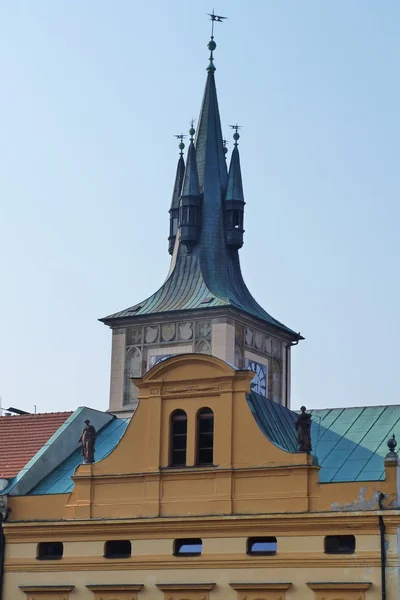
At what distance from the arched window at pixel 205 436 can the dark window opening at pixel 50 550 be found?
19.3 feet

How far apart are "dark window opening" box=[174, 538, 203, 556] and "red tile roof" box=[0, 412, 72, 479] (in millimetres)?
8388

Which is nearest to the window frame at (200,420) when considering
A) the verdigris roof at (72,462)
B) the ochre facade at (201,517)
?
the ochre facade at (201,517)

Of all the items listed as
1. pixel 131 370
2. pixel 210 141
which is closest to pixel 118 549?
pixel 131 370

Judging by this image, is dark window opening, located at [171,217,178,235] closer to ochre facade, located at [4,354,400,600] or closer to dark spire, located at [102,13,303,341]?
dark spire, located at [102,13,303,341]

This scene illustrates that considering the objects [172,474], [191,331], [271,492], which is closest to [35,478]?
[172,474]

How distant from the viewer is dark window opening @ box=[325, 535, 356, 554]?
4547cm

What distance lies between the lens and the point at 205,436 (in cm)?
4925

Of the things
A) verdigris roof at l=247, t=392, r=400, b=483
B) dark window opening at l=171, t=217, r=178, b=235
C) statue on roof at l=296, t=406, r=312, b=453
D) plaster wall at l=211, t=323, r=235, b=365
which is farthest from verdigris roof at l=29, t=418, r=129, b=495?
dark window opening at l=171, t=217, r=178, b=235

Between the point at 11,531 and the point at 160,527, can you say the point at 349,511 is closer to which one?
the point at 160,527

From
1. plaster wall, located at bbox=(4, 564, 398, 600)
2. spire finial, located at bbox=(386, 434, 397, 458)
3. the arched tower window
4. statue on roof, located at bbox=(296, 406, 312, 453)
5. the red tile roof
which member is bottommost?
plaster wall, located at bbox=(4, 564, 398, 600)

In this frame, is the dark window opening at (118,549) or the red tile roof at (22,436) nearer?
the dark window opening at (118,549)

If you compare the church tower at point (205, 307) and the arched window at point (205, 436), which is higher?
the church tower at point (205, 307)

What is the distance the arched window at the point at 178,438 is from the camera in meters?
49.4

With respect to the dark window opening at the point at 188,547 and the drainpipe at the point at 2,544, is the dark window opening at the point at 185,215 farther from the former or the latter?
the dark window opening at the point at 188,547
